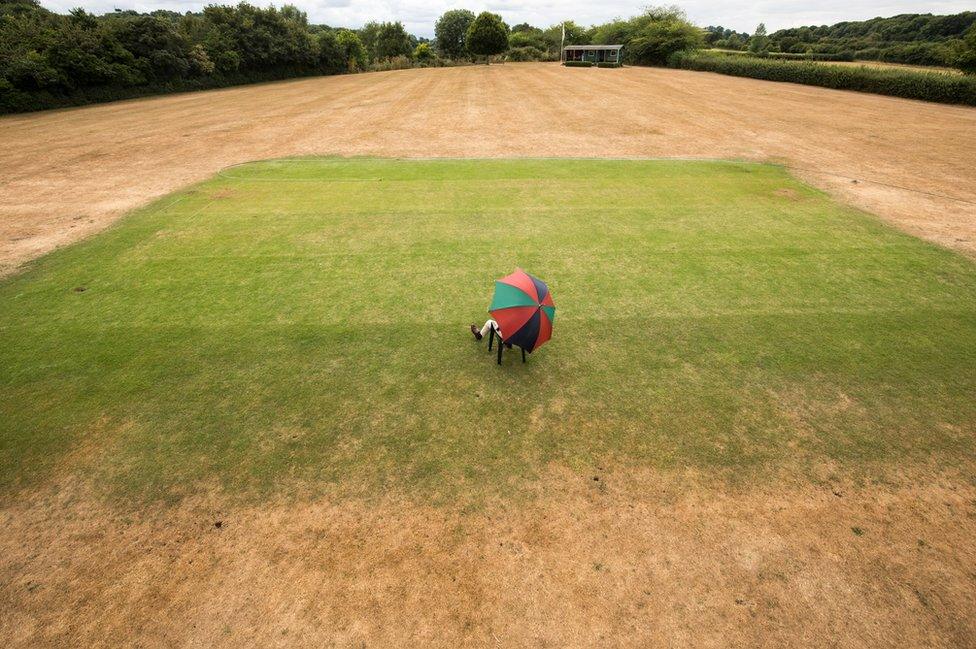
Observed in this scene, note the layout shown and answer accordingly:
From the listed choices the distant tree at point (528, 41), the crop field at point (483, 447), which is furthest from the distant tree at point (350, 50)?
the crop field at point (483, 447)

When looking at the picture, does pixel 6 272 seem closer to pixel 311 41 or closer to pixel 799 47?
pixel 311 41

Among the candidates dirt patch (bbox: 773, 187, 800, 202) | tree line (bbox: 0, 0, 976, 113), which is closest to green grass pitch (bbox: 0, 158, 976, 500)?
dirt patch (bbox: 773, 187, 800, 202)

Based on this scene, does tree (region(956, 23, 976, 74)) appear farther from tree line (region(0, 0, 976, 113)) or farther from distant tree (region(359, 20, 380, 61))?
distant tree (region(359, 20, 380, 61))

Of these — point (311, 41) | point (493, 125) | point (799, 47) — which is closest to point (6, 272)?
point (493, 125)

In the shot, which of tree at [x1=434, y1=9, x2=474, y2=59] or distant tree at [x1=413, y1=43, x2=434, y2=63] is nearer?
distant tree at [x1=413, y1=43, x2=434, y2=63]

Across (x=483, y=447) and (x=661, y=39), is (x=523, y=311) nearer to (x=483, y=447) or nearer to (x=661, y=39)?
(x=483, y=447)

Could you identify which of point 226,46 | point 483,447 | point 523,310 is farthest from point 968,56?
point 226,46
